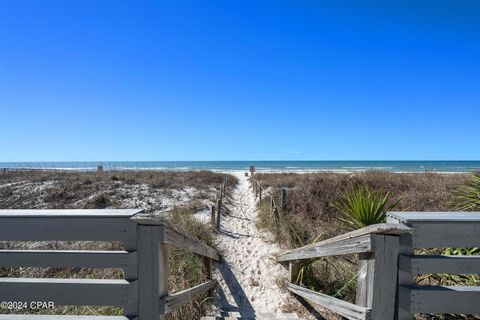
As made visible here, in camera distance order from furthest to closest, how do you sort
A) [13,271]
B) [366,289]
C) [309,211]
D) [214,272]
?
[309,211] < [214,272] < [13,271] < [366,289]

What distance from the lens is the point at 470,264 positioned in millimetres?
1717

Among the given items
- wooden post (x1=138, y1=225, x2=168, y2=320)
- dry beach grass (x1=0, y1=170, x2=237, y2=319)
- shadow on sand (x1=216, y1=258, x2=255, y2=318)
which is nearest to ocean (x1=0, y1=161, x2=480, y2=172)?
dry beach grass (x1=0, y1=170, x2=237, y2=319)

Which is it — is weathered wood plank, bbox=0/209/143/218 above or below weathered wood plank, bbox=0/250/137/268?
above

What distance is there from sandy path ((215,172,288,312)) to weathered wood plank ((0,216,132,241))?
3218 millimetres

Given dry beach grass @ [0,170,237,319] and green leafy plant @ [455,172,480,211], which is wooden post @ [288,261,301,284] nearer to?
dry beach grass @ [0,170,237,319]

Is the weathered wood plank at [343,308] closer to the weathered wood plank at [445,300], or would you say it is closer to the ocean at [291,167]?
the weathered wood plank at [445,300]

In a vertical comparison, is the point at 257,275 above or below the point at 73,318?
below

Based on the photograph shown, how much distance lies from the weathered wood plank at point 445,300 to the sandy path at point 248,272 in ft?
9.54

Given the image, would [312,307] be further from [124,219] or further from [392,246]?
[124,219]

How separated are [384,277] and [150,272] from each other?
1.57 metres

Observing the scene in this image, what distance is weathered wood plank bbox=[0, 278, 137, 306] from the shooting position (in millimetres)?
1765

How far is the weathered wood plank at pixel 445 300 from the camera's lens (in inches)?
66.7

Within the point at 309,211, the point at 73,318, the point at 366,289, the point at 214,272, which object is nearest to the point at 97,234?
the point at 73,318

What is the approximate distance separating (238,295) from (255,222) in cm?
493
